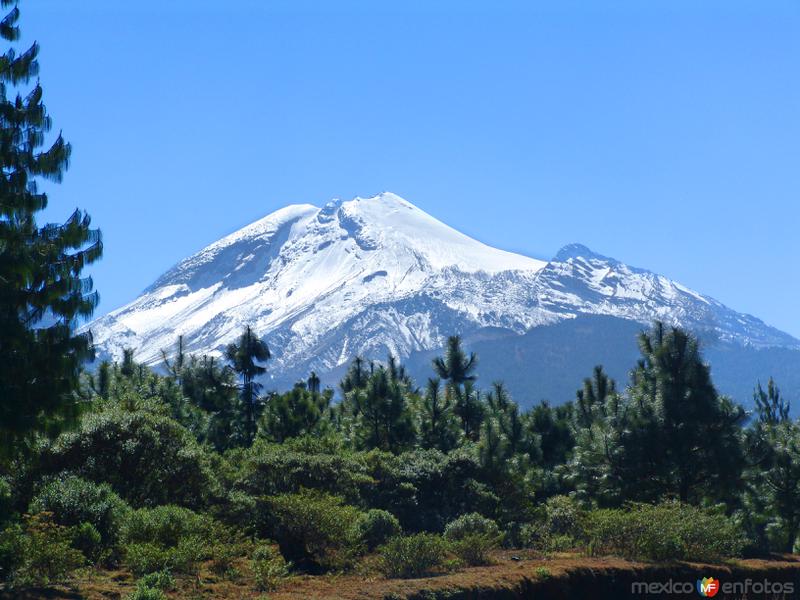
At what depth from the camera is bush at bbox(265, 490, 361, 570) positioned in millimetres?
24516

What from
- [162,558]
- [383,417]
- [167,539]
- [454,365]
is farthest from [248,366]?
[162,558]

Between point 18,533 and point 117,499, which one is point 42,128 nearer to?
point 18,533

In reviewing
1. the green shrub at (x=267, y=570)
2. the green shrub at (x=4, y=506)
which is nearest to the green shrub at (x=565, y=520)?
the green shrub at (x=267, y=570)

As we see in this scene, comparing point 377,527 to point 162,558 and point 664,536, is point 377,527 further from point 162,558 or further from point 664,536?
point 162,558

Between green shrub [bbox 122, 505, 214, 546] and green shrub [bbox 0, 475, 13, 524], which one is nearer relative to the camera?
green shrub [bbox 0, 475, 13, 524]

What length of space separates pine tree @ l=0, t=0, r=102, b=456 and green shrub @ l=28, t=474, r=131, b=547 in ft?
13.4

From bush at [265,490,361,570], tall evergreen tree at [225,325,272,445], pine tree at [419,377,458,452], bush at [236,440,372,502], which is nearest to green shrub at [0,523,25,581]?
bush at [265,490,361,570]

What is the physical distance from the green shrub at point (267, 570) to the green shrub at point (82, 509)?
10.2 feet

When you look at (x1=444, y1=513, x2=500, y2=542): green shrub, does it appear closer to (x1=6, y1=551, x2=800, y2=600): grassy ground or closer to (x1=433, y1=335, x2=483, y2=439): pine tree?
(x1=6, y1=551, x2=800, y2=600): grassy ground

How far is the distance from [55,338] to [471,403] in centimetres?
4377

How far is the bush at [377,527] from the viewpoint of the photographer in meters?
28.6

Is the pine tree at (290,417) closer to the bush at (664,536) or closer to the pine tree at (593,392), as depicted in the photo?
the pine tree at (593,392)

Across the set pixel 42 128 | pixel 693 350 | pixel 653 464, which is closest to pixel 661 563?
pixel 653 464

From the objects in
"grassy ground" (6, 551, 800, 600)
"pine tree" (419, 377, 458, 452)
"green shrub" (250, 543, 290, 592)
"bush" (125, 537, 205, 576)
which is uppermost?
"pine tree" (419, 377, 458, 452)
